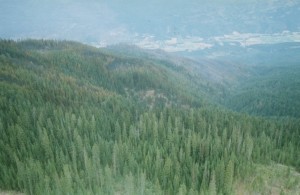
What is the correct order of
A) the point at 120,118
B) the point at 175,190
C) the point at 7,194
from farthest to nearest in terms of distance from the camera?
the point at 120,118
the point at 175,190
the point at 7,194

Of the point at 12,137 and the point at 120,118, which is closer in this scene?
the point at 12,137

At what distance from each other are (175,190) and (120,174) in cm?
1513

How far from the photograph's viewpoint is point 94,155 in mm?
93688

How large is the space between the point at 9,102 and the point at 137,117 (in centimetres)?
4637

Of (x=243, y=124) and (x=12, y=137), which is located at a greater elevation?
(x=12, y=137)

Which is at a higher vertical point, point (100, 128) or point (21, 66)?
point (21, 66)

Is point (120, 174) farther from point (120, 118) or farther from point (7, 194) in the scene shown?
point (120, 118)

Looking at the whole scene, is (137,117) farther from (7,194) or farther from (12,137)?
(7,194)

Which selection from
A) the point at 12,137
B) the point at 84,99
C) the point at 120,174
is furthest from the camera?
the point at 84,99

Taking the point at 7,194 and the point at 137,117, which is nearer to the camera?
the point at 7,194

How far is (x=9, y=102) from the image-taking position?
124188 millimetres

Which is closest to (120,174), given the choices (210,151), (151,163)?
(151,163)

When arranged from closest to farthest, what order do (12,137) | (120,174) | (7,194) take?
(7,194) < (120,174) < (12,137)

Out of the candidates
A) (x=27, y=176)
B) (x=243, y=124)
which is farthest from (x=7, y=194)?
(x=243, y=124)
